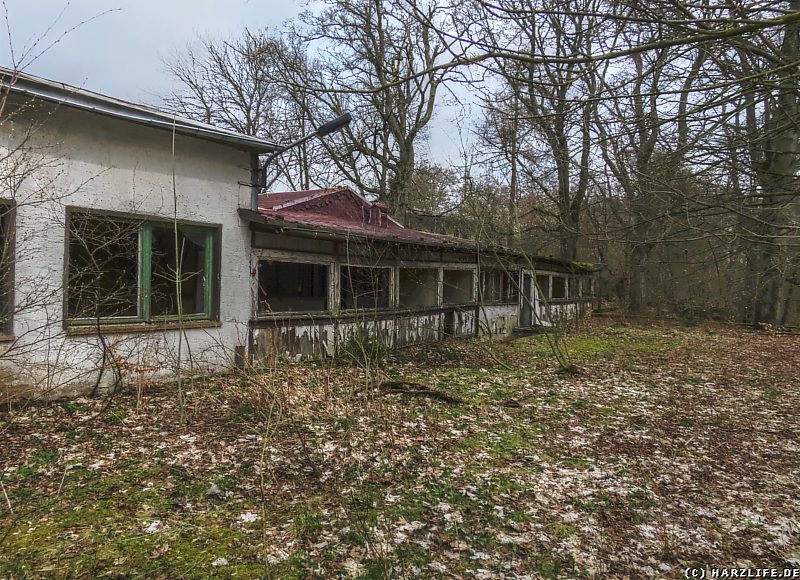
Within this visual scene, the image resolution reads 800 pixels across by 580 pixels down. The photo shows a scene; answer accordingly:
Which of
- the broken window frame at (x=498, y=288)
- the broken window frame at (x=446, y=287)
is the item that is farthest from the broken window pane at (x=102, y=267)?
the broken window frame at (x=498, y=288)

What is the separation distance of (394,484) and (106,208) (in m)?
5.26

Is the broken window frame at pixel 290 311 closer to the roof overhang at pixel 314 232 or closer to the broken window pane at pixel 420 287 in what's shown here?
the roof overhang at pixel 314 232

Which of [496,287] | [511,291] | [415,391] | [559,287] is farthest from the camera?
[559,287]

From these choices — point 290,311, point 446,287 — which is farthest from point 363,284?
point 446,287

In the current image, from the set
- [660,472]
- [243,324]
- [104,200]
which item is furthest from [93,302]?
[660,472]

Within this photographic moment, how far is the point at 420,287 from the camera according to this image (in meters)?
13.0

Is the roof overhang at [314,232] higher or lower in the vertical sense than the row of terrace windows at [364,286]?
higher

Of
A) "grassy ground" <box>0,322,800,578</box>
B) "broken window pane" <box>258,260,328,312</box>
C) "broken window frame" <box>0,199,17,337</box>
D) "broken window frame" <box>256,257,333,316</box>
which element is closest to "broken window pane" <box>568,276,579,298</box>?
"broken window pane" <box>258,260,328,312</box>

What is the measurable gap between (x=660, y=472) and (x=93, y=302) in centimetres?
699

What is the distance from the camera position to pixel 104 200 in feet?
20.5

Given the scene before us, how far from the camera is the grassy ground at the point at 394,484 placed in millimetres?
3033

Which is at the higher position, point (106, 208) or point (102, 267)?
point (106, 208)

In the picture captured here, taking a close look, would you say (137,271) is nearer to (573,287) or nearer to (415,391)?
(415,391)

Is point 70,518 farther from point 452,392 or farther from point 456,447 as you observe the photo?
point 452,392
